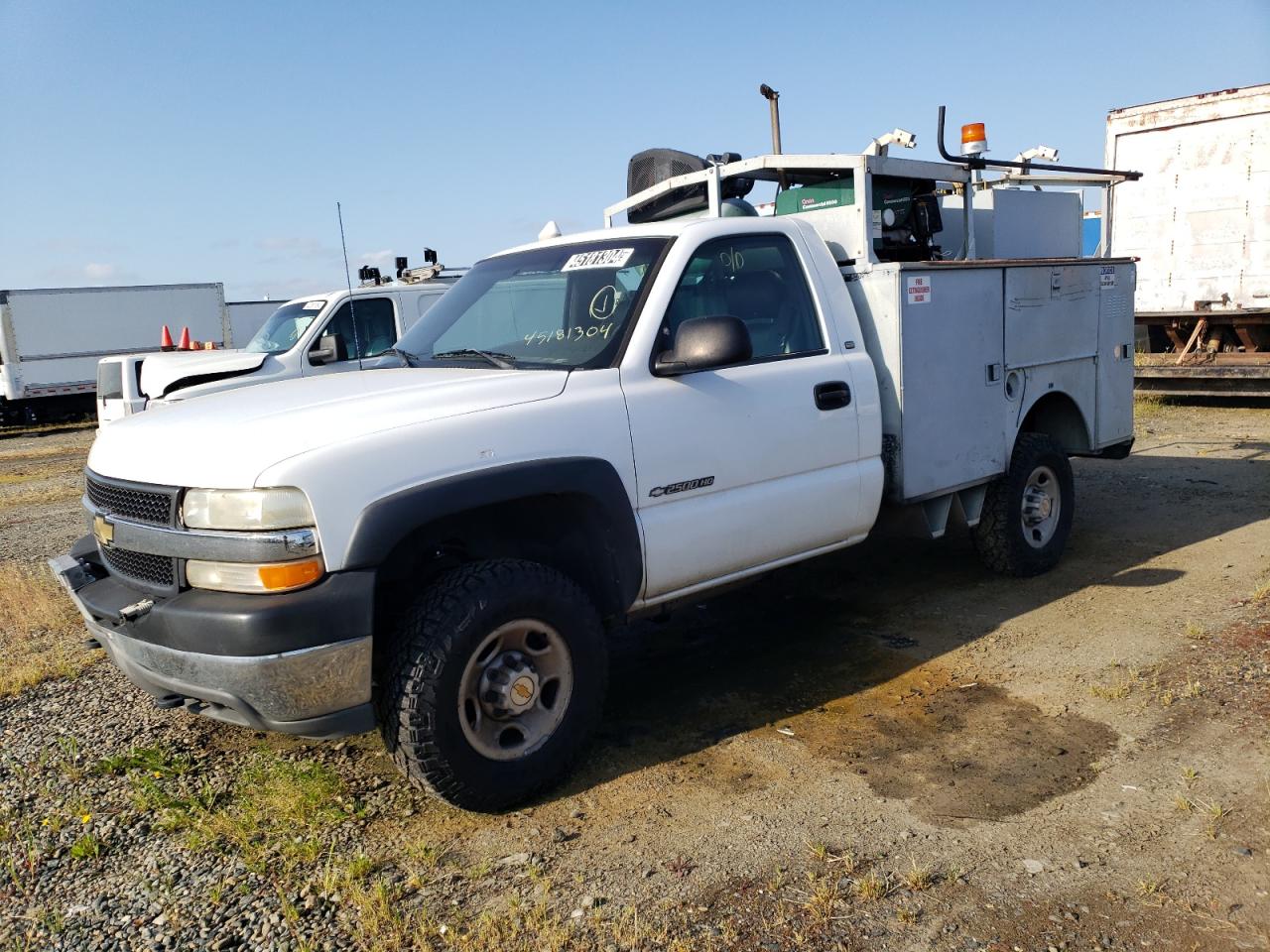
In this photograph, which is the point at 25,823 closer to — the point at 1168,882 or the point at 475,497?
the point at 475,497

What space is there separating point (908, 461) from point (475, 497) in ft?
7.76

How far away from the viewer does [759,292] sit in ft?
14.5

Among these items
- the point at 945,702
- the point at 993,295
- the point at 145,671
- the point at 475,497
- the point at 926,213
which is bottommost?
the point at 945,702

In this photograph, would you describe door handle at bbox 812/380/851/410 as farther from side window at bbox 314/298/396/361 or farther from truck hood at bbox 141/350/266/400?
truck hood at bbox 141/350/266/400

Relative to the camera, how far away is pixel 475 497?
3.26m

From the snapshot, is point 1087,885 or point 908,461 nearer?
point 1087,885

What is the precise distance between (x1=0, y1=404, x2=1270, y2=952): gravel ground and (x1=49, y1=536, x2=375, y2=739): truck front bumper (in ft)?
1.58

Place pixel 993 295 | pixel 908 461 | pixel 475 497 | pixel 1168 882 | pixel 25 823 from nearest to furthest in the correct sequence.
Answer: pixel 1168 882 < pixel 475 497 < pixel 25 823 < pixel 908 461 < pixel 993 295

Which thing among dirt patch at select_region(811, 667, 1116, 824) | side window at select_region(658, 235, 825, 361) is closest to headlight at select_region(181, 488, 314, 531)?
side window at select_region(658, 235, 825, 361)

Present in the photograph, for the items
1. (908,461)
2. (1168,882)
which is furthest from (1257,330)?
(1168,882)

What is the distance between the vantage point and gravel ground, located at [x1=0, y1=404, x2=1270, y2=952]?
9.25 feet

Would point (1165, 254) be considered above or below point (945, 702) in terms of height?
above

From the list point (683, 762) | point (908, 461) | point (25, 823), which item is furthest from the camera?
point (908, 461)

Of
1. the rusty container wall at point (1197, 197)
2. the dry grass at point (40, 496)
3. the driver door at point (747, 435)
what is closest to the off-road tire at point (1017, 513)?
the driver door at point (747, 435)
